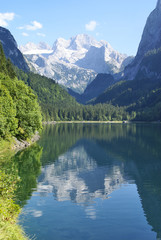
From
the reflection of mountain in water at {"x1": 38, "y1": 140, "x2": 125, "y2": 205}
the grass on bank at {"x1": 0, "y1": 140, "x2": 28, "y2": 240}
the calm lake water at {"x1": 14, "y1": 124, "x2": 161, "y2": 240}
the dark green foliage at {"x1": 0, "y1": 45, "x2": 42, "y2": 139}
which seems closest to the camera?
the grass on bank at {"x1": 0, "y1": 140, "x2": 28, "y2": 240}

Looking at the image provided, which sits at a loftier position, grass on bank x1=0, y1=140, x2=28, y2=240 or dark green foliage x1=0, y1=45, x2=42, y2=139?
dark green foliage x1=0, y1=45, x2=42, y2=139

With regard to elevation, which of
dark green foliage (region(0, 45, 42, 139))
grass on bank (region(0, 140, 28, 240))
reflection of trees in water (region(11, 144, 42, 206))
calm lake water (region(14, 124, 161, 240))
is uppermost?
dark green foliage (region(0, 45, 42, 139))

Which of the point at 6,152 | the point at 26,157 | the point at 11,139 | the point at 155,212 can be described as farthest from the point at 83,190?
the point at 11,139

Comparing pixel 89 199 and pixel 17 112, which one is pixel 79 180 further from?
pixel 17 112

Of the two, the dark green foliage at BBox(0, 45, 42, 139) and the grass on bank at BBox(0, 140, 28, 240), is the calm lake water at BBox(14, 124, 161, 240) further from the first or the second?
the dark green foliage at BBox(0, 45, 42, 139)

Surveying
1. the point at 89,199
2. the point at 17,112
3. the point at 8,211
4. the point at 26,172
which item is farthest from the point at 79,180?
the point at 17,112

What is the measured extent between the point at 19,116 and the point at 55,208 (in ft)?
182

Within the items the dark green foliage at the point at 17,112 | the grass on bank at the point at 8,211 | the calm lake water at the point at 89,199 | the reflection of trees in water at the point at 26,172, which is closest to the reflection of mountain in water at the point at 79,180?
the calm lake water at the point at 89,199

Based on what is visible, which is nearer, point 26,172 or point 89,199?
point 89,199

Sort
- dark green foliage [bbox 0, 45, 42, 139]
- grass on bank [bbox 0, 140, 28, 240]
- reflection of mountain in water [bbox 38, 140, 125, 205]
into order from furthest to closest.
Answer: dark green foliage [bbox 0, 45, 42, 139], reflection of mountain in water [bbox 38, 140, 125, 205], grass on bank [bbox 0, 140, 28, 240]

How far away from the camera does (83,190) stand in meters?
38.3

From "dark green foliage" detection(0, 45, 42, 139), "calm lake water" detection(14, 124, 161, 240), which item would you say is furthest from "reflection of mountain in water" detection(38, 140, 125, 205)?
"dark green foliage" detection(0, 45, 42, 139)

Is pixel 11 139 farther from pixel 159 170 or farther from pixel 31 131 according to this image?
pixel 159 170

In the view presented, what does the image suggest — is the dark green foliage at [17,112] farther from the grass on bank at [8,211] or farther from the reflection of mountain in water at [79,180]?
the grass on bank at [8,211]
